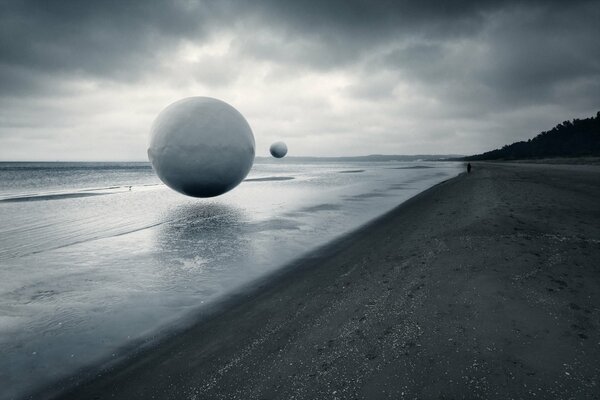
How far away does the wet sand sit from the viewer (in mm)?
2018

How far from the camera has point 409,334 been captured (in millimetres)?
2504

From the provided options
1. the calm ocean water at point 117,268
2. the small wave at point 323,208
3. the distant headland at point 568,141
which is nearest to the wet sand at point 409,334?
the calm ocean water at point 117,268

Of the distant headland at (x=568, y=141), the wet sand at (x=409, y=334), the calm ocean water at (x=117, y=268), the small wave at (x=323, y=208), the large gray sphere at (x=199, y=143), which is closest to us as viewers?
the wet sand at (x=409, y=334)

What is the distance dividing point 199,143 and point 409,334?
9067mm

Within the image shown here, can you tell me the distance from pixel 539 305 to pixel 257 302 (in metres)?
2.99

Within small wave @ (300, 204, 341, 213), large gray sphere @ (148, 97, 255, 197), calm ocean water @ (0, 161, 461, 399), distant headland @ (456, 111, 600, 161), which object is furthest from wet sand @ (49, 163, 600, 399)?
distant headland @ (456, 111, 600, 161)

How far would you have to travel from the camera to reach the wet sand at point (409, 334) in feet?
6.62

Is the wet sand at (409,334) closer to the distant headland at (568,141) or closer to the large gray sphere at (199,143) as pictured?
the large gray sphere at (199,143)

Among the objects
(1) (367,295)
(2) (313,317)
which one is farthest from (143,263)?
(1) (367,295)

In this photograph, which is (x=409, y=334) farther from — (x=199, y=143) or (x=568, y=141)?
(x=568, y=141)

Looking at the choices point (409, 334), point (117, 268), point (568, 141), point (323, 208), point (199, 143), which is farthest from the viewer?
point (568, 141)

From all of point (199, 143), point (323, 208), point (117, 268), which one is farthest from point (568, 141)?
point (117, 268)

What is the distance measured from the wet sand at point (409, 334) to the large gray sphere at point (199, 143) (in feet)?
22.0

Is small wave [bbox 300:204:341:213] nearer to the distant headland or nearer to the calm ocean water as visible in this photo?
the calm ocean water
